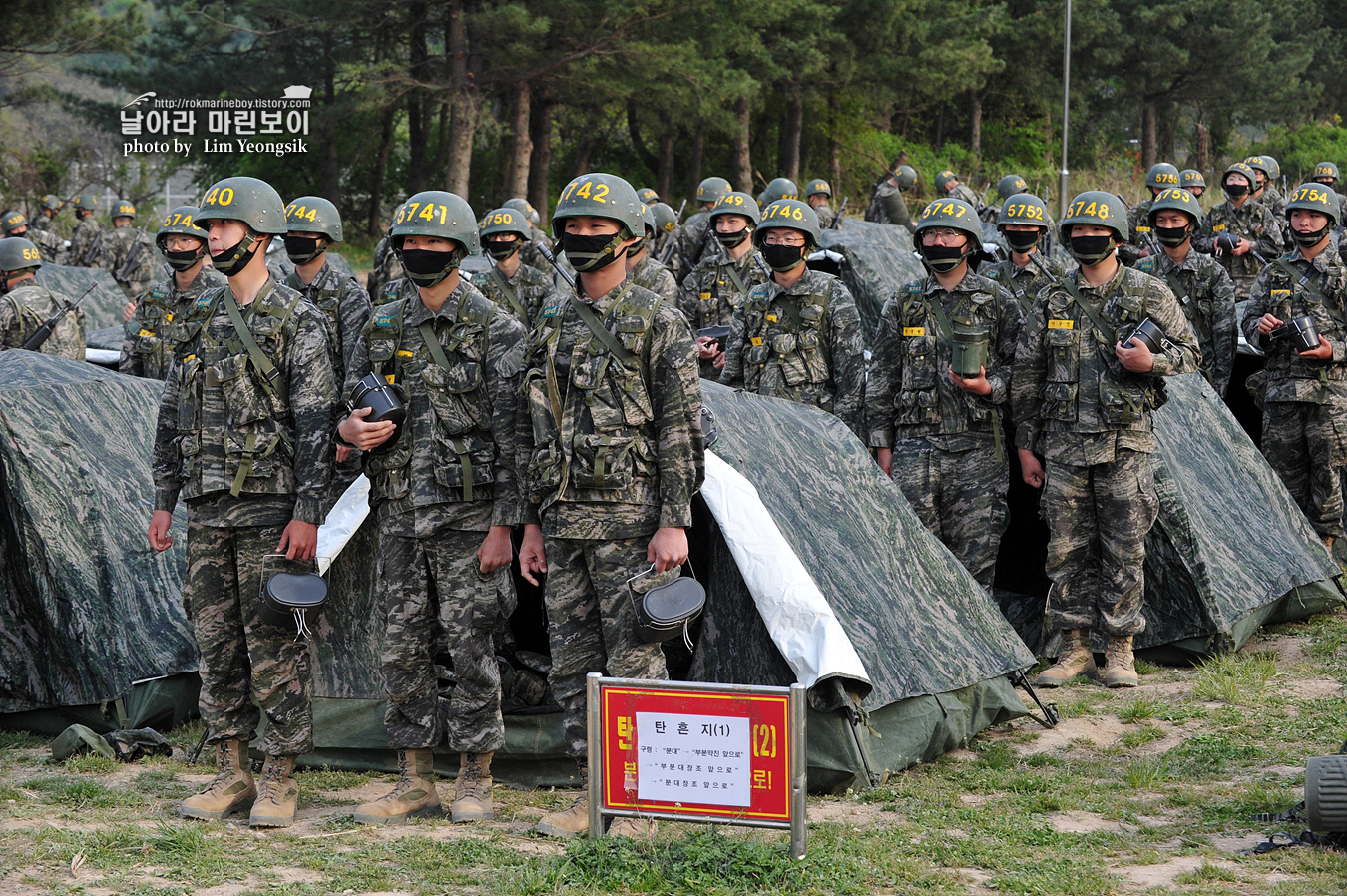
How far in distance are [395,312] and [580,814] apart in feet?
5.97

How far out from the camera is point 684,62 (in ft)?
74.1

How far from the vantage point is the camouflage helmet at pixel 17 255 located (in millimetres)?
10523

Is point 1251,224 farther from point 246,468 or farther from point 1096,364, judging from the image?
point 246,468

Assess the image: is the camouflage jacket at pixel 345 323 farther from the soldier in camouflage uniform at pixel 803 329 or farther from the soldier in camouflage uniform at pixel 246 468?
the soldier in camouflage uniform at pixel 803 329

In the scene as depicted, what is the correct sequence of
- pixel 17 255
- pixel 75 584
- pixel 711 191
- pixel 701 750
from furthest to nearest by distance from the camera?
1. pixel 711 191
2. pixel 17 255
3. pixel 75 584
4. pixel 701 750

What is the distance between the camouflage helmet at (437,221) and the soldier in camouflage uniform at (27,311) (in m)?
5.60

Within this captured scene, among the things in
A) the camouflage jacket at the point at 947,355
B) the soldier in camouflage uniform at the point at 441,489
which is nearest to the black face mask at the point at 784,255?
the camouflage jacket at the point at 947,355

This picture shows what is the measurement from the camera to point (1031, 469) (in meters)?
7.04

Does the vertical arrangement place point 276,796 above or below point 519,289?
below

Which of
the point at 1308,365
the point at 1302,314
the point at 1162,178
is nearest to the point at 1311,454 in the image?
the point at 1308,365

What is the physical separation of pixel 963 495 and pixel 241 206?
366 centimetres

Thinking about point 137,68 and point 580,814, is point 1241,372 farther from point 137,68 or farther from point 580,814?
point 137,68

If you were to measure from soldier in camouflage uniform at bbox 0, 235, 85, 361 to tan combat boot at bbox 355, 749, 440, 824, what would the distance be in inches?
226

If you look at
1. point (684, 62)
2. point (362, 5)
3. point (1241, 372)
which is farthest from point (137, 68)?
point (1241, 372)
